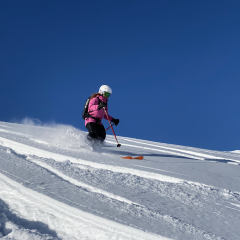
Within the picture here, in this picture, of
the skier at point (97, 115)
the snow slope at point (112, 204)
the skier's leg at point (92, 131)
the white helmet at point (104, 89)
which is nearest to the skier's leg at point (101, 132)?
the skier at point (97, 115)

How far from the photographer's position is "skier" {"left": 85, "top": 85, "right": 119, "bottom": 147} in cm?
550

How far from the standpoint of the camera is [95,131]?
5.56m

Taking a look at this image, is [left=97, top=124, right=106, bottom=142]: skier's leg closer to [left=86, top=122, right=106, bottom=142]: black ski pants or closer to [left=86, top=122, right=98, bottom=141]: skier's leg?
[left=86, top=122, right=106, bottom=142]: black ski pants

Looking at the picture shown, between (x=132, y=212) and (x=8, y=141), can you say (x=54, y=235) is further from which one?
(x=8, y=141)

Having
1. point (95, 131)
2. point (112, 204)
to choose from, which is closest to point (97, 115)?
point (95, 131)

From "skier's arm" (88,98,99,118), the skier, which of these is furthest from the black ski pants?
"skier's arm" (88,98,99,118)

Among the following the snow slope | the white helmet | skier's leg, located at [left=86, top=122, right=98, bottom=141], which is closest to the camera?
the snow slope

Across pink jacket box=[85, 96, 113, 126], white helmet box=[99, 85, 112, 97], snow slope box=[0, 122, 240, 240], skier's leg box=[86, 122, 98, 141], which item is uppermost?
white helmet box=[99, 85, 112, 97]

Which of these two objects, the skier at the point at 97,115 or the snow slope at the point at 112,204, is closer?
the snow slope at the point at 112,204

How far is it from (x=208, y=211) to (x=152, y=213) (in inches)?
20.8

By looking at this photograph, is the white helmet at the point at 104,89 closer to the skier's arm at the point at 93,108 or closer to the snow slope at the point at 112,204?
the skier's arm at the point at 93,108

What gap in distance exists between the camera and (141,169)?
310 centimetres

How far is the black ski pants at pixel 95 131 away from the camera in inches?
216

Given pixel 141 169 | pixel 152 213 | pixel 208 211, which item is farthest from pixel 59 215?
pixel 141 169
